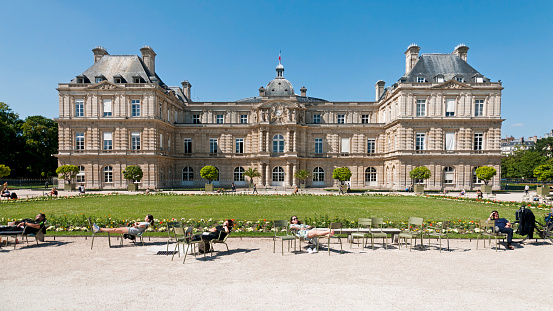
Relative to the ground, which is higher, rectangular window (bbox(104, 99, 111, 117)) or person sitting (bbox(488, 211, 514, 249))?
rectangular window (bbox(104, 99, 111, 117))

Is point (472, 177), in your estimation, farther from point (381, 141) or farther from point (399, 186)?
point (381, 141)

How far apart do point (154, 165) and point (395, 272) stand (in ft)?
124

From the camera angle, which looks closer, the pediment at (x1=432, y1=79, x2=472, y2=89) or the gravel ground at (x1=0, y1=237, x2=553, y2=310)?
the gravel ground at (x1=0, y1=237, x2=553, y2=310)

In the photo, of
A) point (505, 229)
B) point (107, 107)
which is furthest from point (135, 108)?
point (505, 229)

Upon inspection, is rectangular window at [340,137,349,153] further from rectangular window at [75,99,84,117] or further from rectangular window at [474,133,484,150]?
rectangular window at [75,99,84,117]

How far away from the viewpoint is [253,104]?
5012 centimetres

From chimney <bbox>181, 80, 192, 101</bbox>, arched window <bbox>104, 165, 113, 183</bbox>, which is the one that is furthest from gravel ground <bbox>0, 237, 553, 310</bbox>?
chimney <bbox>181, 80, 192, 101</bbox>

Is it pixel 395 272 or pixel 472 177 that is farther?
pixel 472 177

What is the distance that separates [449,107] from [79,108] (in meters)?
48.4

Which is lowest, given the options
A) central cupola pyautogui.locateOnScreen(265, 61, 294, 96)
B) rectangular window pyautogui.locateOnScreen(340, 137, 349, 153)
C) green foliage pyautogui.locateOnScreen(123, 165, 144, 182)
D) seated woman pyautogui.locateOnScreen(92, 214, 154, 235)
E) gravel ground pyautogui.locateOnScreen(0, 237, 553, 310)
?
gravel ground pyautogui.locateOnScreen(0, 237, 553, 310)

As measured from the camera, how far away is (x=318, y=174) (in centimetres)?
4881

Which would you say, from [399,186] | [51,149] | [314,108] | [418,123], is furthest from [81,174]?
[418,123]

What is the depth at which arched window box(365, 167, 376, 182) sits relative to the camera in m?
48.3

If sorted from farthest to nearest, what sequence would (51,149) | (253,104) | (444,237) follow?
(51,149) → (253,104) → (444,237)
